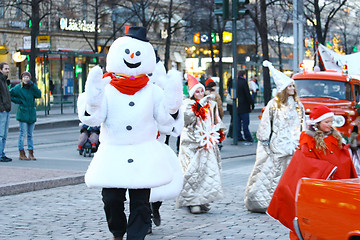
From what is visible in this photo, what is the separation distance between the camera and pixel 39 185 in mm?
10273

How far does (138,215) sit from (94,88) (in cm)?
117

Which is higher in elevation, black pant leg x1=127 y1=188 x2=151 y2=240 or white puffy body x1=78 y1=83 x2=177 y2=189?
white puffy body x1=78 y1=83 x2=177 y2=189

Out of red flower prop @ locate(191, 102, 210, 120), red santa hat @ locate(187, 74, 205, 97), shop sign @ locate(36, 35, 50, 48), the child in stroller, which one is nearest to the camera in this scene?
red flower prop @ locate(191, 102, 210, 120)

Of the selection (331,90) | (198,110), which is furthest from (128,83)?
(331,90)

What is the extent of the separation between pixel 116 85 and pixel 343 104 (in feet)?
36.9

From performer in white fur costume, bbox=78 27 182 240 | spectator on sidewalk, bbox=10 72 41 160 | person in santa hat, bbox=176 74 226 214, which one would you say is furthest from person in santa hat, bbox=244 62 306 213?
spectator on sidewalk, bbox=10 72 41 160

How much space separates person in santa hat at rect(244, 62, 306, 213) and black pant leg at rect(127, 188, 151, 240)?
2.63 metres

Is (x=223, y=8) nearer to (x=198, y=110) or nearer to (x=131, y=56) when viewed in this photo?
(x=198, y=110)

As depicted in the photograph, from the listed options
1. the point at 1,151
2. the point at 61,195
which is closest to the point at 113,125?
the point at 61,195

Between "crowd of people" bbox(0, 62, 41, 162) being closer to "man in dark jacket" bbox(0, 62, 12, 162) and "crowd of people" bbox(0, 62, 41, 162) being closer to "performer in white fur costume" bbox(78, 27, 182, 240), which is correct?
"man in dark jacket" bbox(0, 62, 12, 162)

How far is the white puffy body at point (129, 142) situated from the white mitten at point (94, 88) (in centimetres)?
7

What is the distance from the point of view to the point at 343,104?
16562 millimetres

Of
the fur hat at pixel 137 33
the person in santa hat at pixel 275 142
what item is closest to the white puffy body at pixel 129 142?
the fur hat at pixel 137 33

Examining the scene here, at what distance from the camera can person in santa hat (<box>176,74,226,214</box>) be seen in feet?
27.9
